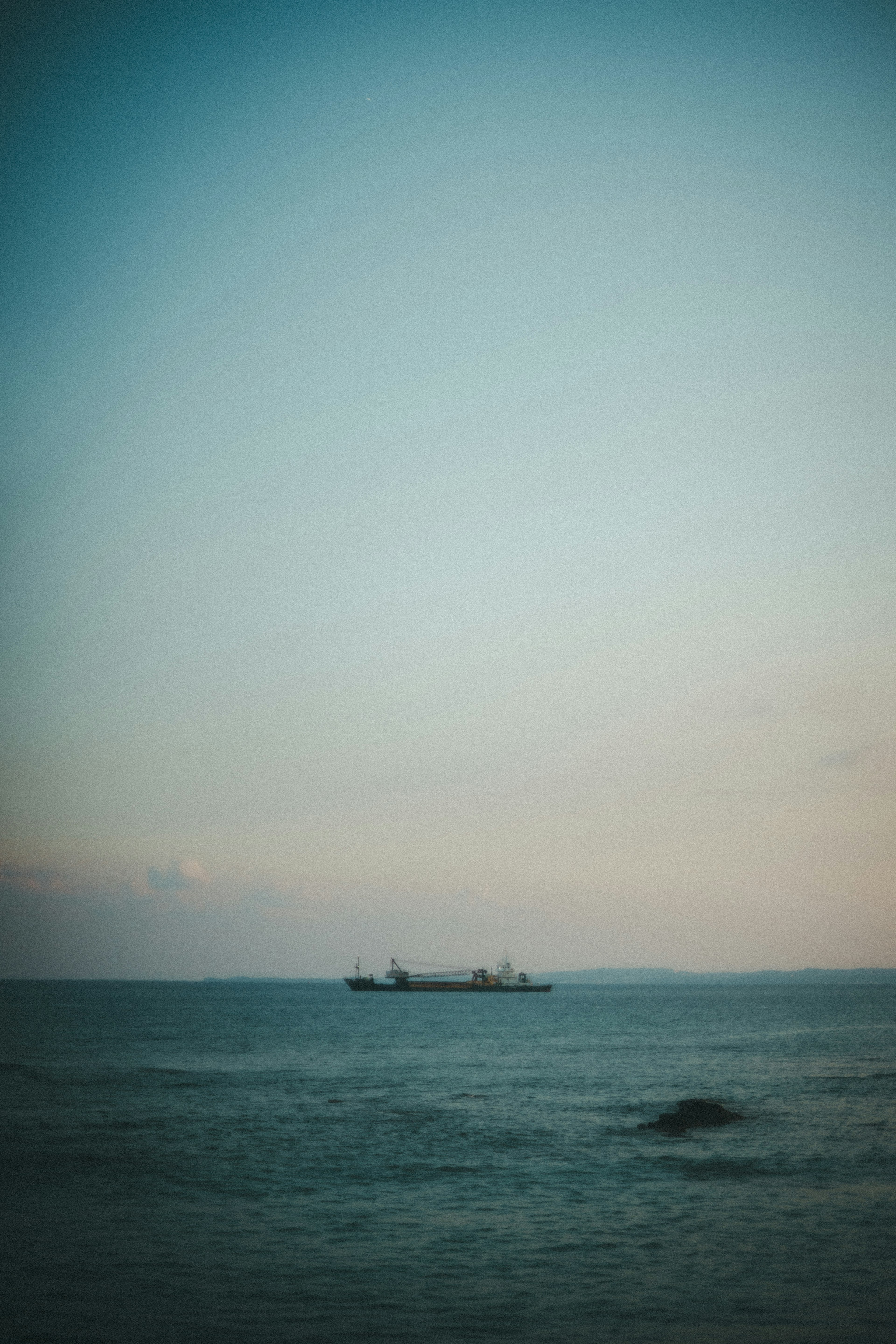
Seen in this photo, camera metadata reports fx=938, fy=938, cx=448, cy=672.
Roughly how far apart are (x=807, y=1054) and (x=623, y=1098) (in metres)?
29.2

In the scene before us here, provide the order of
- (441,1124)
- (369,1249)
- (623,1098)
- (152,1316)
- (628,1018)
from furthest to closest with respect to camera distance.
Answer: (628,1018)
(623,1098)
(441,1124)
(369,1249)
(152,1316)

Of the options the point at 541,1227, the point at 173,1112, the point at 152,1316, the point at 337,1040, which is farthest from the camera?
the point at 337,1040

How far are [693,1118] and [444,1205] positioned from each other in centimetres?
1581

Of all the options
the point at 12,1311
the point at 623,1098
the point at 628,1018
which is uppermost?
the point at 12,1311

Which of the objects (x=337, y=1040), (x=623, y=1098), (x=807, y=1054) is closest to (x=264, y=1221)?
(x=623, y=1098)

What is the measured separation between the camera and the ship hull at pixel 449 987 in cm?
17800

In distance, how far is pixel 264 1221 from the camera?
23.3m

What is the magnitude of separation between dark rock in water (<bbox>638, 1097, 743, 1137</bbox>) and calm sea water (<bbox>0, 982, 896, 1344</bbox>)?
72 cm

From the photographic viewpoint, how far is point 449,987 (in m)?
181

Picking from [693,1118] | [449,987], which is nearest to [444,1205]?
[693,1118]

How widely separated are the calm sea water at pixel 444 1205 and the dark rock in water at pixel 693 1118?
0.72 m

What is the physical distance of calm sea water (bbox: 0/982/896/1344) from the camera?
679 inches

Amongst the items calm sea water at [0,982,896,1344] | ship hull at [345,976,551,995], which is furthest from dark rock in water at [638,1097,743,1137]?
ship hull at [345,976,551,995]

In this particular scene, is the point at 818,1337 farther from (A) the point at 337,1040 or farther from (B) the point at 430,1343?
(A) the point at 337,1040
